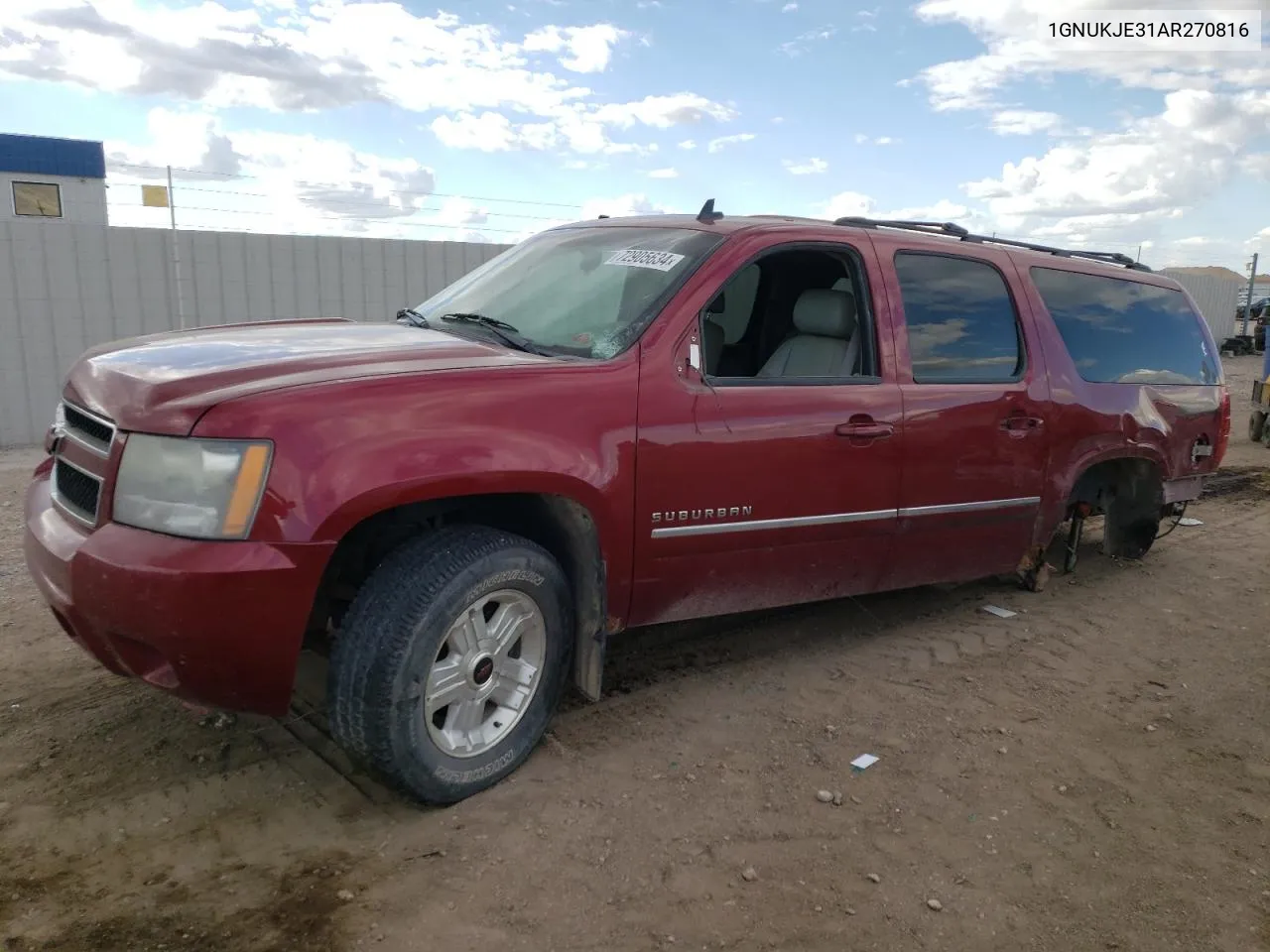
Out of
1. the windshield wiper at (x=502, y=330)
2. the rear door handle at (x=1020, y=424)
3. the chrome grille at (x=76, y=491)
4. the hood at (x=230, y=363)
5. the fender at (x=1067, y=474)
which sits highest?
the windshield wiper at (x=502, y=330)

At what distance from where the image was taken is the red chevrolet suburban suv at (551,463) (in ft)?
8.39

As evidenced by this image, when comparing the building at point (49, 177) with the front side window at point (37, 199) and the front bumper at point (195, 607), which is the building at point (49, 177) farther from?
the front bumper at point (195, 607)

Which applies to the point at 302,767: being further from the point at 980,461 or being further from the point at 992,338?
the point at 992,338

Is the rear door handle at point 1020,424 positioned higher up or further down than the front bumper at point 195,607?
higher up

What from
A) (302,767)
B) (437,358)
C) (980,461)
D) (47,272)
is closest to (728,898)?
→ (302,767)

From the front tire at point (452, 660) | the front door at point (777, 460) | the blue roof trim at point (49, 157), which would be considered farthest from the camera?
the blue roof trim at point (49, 157)

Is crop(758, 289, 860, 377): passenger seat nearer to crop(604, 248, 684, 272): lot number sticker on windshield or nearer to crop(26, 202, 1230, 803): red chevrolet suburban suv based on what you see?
crop(26, 202, 1230, 803): red chevrolet suburban suv

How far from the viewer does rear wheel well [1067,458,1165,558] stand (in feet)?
17.7

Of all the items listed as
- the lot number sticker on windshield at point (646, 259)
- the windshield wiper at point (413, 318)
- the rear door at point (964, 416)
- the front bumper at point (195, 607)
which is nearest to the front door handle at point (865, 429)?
the rear door at point (964, 416)

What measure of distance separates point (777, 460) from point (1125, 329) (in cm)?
276

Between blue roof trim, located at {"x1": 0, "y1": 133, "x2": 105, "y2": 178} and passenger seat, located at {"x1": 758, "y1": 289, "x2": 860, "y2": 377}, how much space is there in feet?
69.9

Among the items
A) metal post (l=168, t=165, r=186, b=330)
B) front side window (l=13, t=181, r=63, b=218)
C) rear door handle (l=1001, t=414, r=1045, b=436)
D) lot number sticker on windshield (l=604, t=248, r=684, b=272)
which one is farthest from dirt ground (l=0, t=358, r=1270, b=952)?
front side window (l=13, t=181, r=63, b=218)

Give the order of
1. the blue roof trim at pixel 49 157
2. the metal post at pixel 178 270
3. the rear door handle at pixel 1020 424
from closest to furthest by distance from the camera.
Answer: the rear door handle at pixel 1020 424 < the metal post at pixel 178 270 < the blue roof trim at pixel 49 157

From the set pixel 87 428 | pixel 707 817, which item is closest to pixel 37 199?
pixel 87 428
